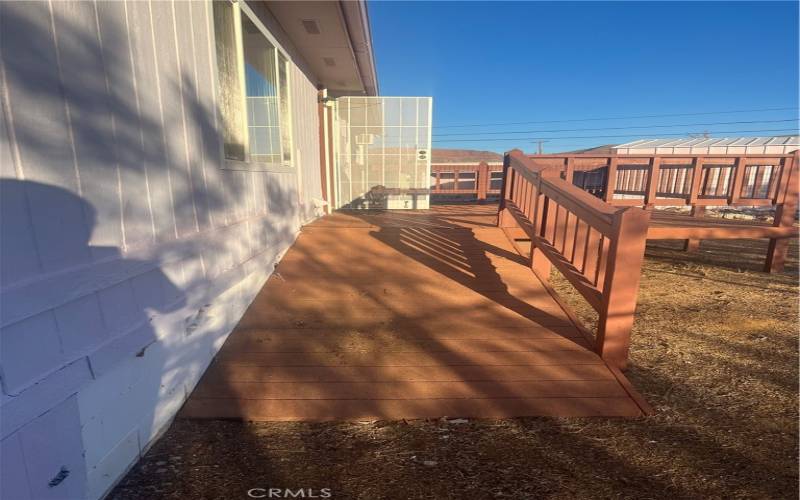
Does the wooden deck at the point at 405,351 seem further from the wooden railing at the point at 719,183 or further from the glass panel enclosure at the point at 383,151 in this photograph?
the glass panel enclosure at the point at 383,151

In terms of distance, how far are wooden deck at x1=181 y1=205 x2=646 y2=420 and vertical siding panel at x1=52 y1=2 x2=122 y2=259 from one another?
104 cm

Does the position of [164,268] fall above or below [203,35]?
below

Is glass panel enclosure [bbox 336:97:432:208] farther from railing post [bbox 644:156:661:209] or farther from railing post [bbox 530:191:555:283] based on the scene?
railing post [bbox 530:191:555:283]

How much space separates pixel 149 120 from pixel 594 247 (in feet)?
9.49

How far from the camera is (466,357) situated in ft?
7.78

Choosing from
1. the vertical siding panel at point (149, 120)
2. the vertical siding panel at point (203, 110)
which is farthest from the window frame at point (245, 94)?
the vertical siding panel at point (149, 120)

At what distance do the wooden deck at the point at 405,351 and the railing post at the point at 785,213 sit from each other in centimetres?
374

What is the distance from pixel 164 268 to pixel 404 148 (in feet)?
23.5

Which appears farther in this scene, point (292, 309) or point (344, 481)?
point (292, 309)

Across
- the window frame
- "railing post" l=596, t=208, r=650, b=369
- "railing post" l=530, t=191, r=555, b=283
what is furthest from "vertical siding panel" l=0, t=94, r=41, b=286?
"railing post" l=530, t=191, r=555, b=283

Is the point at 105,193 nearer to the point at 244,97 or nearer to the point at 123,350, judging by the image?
the point at 123,350

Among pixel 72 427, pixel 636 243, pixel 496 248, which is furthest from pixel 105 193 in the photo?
pixel 496 248

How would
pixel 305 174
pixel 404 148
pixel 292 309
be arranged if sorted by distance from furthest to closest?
1. pixel 404 148
2. pixel 305 174
3. pixel 292 309

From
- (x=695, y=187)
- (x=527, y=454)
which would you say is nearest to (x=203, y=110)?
(x=527, y=454)
